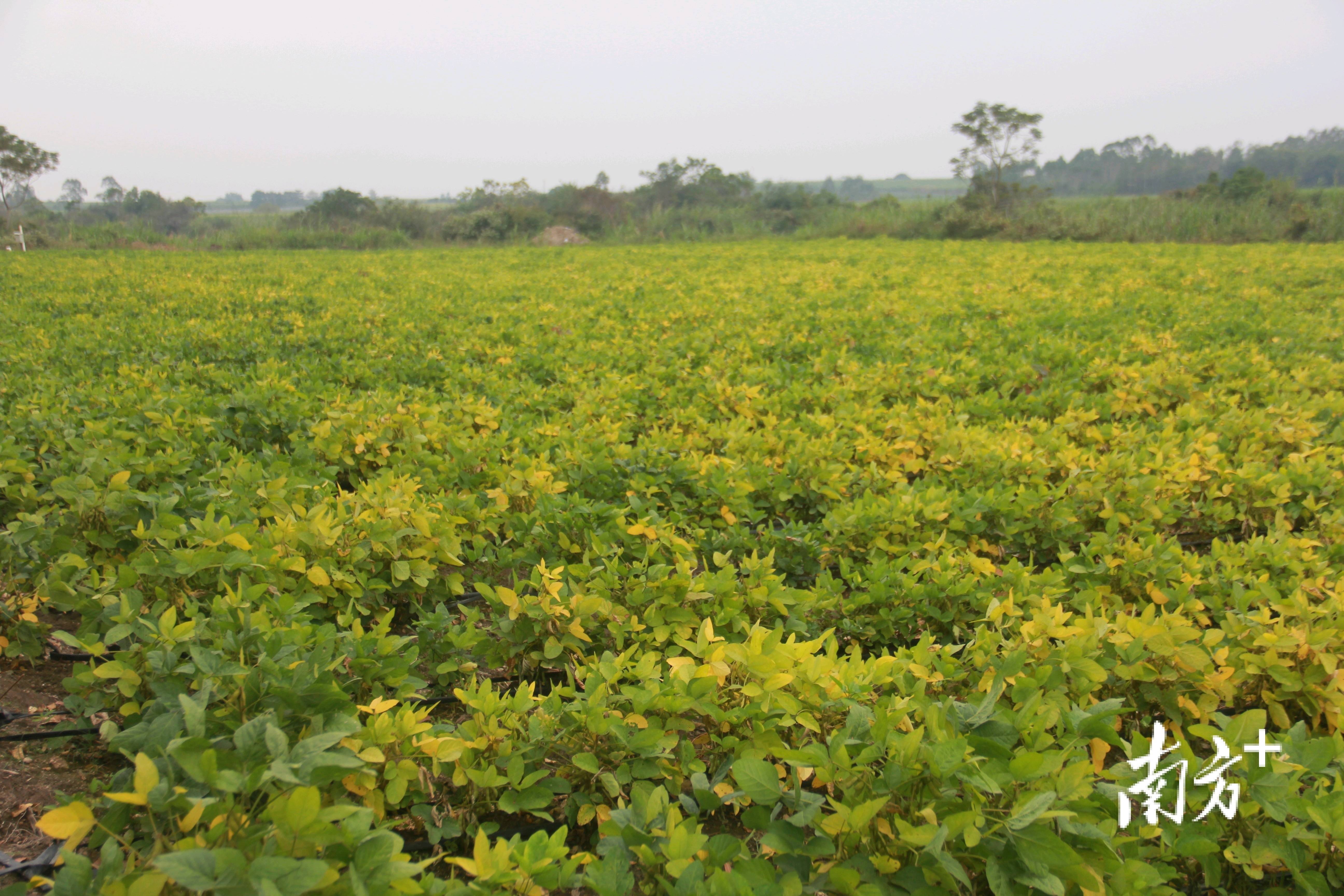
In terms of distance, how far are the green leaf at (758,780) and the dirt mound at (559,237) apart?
124 ft

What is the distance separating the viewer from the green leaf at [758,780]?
1.42m

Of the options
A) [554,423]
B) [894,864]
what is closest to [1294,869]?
[894,864]

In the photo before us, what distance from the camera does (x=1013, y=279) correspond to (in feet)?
42.6

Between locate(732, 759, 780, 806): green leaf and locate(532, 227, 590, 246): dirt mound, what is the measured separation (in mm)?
37861

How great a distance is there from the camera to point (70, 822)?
43.1 inches

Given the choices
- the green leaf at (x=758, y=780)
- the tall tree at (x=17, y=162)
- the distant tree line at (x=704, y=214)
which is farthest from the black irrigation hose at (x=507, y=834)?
the tall tree at (x=17, y=162)

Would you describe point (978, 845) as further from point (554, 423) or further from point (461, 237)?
point (461, 237)

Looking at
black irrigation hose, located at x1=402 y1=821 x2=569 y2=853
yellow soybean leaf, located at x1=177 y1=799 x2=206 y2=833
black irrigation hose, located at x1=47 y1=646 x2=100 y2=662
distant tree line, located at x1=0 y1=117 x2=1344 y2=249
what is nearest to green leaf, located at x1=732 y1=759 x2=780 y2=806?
black irrigation hose, located at x1=402 y1=821 x2=569 y2=853

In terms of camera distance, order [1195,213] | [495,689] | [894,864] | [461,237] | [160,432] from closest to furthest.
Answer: [894,864]
[495,689]
[160,432]
[1195,213]
[461,237]

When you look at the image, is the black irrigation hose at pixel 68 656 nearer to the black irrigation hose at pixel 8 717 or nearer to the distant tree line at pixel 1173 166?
the black irrigation hose at pixel 8 717

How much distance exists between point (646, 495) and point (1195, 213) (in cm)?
3535

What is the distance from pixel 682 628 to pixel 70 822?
5.06 feet

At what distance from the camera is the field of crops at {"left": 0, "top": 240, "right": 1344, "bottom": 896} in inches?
52.3

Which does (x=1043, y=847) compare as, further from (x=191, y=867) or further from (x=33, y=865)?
(x=33, y=865)
